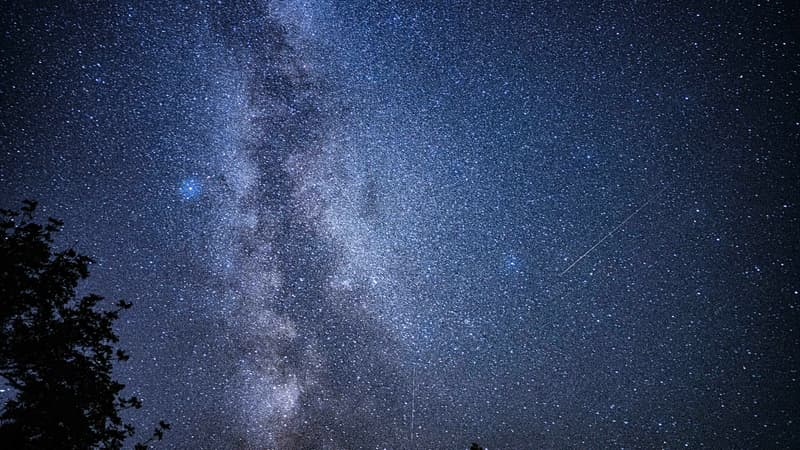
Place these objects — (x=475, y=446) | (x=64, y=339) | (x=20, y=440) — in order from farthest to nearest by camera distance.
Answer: (x=475, y=446) → (x=64, y=339) → (x=20, y=440)

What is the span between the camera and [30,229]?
4277 millimetres

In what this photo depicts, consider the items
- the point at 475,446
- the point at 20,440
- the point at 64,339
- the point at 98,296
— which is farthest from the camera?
the point at 475,446

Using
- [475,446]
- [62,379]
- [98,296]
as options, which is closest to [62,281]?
[98,296]

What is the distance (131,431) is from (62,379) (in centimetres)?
97

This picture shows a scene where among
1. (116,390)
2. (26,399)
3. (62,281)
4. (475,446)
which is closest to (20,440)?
(26,399)

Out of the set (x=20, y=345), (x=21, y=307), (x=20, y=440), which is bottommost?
(x=20, y=440)

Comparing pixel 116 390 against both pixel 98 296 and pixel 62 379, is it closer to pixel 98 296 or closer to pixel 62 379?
pixel 62 379

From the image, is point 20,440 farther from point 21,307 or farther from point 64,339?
point 21,307

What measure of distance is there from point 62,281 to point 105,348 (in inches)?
35.5

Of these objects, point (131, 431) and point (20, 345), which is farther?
point (131, 431)

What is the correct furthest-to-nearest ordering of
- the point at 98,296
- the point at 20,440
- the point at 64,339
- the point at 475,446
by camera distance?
the point at 475,446
the point at 98,296
the point at 64,339
the point at 20,440

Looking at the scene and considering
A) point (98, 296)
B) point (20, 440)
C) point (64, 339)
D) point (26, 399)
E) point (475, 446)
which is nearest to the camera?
point (20, 440)

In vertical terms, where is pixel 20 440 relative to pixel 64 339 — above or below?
below

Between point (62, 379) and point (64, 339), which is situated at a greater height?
point (64, 339)
